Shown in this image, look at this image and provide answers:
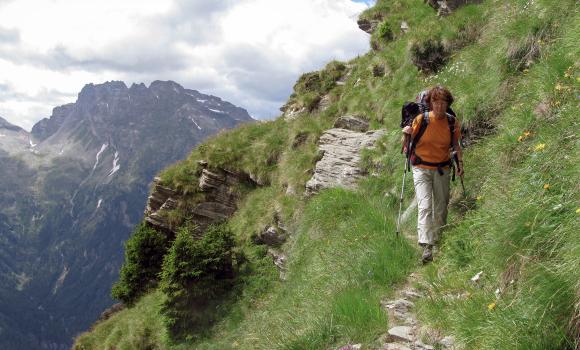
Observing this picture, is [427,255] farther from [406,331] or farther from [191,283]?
[191,283]

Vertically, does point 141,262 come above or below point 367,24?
below

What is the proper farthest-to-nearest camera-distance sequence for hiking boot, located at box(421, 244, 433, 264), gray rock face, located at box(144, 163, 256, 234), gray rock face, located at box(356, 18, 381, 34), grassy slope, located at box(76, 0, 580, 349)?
gray rock face, located at box(356, 18, 381, 34) < gray rock face, located at box(144, 163, 256, 234) < hiking boot, located at box(421, 244, 433, 264) < grassy slope, located at box(76, 0, 580, 349)

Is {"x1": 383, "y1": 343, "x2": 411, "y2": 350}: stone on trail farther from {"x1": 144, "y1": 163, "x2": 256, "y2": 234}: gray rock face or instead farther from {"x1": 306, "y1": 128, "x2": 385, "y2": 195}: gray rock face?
{"x1": 144, "y1": 163, "x2": 256, "y2": 234}: gray rock face

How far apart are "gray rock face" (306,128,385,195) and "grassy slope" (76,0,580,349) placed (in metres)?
0.56

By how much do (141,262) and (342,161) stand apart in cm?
1159

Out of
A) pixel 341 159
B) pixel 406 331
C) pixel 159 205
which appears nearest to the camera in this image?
pixel 406 331

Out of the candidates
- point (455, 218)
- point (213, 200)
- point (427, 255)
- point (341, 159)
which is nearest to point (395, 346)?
point (427, 255)

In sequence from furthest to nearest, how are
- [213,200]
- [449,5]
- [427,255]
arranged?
[213,200] < [449,5] < [427,255]

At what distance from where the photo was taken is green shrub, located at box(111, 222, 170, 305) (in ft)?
67.1

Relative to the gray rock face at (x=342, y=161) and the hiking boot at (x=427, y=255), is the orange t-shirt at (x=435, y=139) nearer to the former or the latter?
the hiking boot at (x=427, y=255)

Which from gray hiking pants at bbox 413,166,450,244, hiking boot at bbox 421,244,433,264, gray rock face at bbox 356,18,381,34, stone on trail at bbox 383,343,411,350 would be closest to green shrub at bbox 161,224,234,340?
Answer: gray hiking pants at bbox 413,166,450,244

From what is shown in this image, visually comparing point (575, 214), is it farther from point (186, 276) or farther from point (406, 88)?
point (186, 276)

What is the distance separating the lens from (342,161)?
45.5 ft

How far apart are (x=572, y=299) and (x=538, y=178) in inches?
64.7
